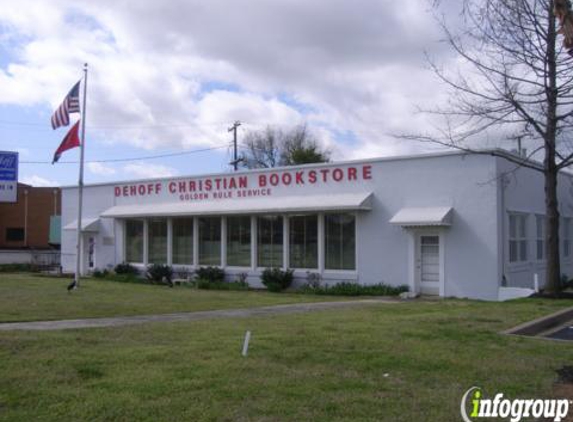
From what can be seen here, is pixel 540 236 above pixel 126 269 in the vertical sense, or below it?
above

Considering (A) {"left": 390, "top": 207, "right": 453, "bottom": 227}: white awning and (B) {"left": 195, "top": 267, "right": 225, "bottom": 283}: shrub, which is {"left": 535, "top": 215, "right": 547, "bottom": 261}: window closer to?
(A) {"left": 390, "top": 207, "right": 453, "bottom": 227}: white awning

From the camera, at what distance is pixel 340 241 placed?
25.1 m

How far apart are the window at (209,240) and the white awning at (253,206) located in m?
0.80

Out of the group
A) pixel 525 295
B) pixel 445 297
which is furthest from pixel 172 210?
pixel 525 295

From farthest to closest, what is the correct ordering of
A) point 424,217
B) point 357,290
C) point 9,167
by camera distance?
point 9,167
point 357,290
point 424,217

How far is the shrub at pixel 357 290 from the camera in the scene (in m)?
23.0

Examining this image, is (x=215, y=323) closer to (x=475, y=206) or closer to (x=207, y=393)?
(x=207, y=393)

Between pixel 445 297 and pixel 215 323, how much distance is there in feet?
36.6

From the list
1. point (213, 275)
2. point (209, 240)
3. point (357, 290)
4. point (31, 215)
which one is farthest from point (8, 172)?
point (31, 215)

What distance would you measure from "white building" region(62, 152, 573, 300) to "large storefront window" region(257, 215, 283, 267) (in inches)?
1.7

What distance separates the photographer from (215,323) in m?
12.9

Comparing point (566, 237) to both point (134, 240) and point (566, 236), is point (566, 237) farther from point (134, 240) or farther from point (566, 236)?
point (134, 240)

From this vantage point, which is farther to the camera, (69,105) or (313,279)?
(313,279)

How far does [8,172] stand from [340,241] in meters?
15.6
